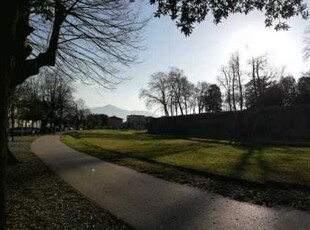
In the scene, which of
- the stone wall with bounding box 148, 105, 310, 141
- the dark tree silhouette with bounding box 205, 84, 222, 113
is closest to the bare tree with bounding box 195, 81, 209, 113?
the dark tree silhouette with bounding box 205, 84, 222, 113

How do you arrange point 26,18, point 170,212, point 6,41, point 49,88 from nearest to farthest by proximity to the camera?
point 6,41, point 170,212, point 26,18, point 49,88

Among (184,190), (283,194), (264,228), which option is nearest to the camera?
(264,228)

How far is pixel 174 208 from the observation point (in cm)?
912

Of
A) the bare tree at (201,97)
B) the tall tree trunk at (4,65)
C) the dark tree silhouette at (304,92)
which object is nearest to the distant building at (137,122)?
the bare tree at (201,97)

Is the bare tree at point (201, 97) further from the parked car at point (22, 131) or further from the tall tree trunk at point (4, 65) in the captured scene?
the tall tree trunk at point (4, 65)

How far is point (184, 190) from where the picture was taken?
37.7 ft

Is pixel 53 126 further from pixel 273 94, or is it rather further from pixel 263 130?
pixel 263 130

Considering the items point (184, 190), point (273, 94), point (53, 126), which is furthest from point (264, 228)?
point (53, 126)

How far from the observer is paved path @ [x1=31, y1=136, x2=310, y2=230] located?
306 inches

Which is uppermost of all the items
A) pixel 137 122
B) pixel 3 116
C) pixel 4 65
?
pixel 137 122

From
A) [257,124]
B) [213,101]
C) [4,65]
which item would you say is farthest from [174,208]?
[213,101]

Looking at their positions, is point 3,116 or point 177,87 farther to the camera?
point 177,87

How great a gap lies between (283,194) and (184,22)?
481 cm

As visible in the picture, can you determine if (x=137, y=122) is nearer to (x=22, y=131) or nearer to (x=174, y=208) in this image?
(x=22, y=131)
